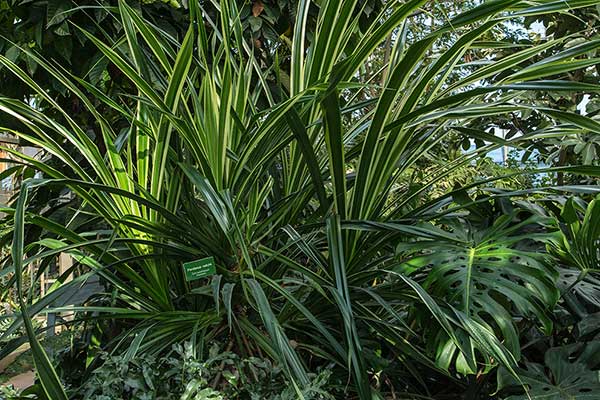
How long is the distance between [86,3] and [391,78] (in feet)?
3.62

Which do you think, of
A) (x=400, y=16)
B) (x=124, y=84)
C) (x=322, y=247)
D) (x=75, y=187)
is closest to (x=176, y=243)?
(x=75, y=187)

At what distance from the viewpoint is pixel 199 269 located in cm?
100

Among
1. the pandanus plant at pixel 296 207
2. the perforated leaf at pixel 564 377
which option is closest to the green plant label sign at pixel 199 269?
the pandanus plant at pixel 296 207

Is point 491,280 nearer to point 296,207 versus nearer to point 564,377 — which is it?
point 564,377

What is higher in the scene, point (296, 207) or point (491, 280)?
point (296, 207)

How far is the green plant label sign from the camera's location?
1.00m

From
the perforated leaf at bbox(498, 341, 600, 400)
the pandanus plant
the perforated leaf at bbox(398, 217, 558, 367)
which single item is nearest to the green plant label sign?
the pandanus plant

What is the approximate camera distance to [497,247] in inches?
40.9

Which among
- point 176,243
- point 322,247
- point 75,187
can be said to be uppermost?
point 75,187

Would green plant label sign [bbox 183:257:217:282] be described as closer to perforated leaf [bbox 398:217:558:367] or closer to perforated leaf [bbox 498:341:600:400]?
perforated leaf [bbox 398:217:558:367]

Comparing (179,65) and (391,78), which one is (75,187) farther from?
(391,78)

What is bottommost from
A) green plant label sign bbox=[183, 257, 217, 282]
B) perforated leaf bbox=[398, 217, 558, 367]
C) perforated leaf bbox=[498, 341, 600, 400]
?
perforated leaf bbox=[498, 341, 600, 400]

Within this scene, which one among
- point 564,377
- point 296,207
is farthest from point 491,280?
point 296,207

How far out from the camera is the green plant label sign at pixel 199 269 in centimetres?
100
